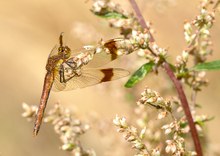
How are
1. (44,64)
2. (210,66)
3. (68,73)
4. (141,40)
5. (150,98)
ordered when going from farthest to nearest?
(44,64), (68,73), (210,66), (141,40), (150,98)

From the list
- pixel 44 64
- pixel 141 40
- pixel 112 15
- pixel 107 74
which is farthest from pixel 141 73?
pixel 44 64

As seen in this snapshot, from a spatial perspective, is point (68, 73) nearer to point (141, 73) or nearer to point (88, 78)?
point (88, 78)

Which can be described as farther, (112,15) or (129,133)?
(112,15)

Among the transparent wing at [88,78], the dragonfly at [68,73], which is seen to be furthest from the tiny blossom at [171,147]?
the transparent wing at [88,78]

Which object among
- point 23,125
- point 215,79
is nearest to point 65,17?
point 23,125

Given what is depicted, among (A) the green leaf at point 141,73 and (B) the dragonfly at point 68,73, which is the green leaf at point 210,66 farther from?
(B) the dragonfly at point 68,73

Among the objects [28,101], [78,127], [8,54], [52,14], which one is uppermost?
[52,14]

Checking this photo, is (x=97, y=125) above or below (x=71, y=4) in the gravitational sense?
below

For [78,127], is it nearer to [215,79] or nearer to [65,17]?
[215,79]
